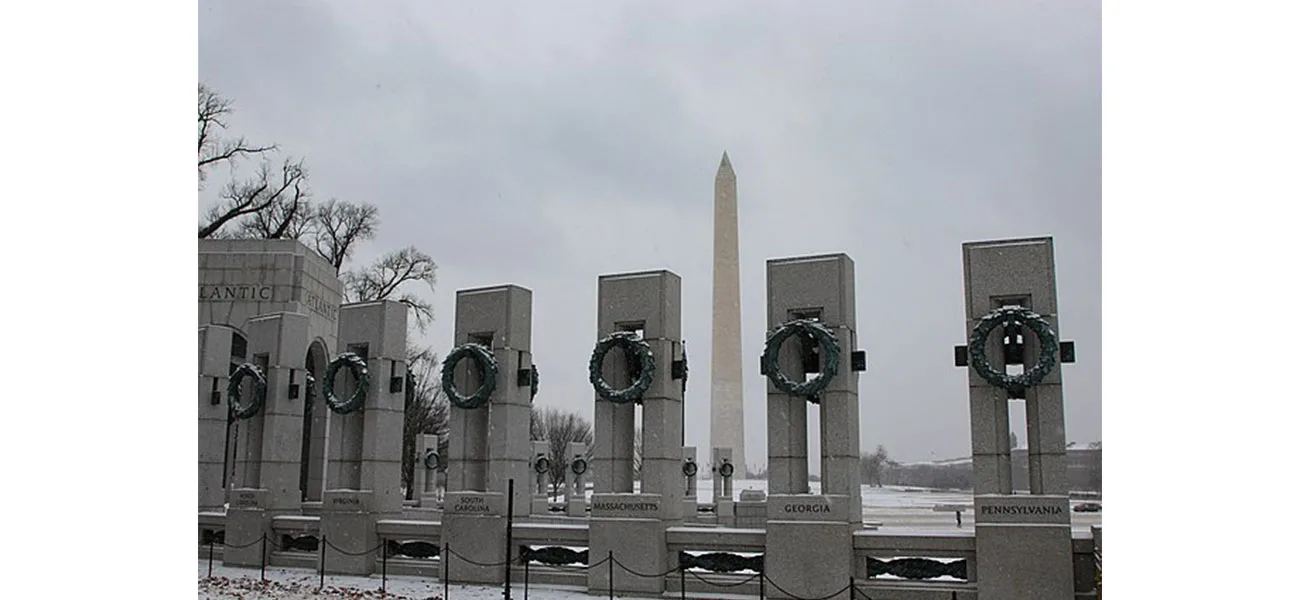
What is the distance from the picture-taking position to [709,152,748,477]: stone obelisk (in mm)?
49844

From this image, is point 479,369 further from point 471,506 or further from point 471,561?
point 471,561

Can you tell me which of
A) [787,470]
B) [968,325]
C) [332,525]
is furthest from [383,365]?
[968,325]

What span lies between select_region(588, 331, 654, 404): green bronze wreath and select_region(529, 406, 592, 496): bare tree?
1814 inches

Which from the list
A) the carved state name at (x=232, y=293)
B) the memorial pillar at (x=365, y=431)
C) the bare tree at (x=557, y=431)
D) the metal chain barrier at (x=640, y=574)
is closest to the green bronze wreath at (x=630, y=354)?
the metal chain barrier at (x=640, y=574)

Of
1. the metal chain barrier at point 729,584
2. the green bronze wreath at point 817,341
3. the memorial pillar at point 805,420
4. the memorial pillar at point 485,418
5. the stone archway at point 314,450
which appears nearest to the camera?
the memorial pillar at point 805,420

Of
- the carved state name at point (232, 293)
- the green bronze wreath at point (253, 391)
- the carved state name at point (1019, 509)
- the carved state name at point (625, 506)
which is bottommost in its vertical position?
the carved state name at point (625, 506)

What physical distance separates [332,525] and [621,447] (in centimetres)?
605

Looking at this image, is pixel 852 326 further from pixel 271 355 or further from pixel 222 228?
pixel 222 228

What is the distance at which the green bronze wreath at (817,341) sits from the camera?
1561cm

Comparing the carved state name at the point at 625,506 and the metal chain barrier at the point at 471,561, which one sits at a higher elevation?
the carved state name at the point at 625,506

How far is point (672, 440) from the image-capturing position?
17.1m

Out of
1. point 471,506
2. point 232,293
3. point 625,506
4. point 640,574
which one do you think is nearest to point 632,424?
point 625,506

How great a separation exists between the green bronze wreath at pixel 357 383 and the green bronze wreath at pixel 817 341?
324 inches

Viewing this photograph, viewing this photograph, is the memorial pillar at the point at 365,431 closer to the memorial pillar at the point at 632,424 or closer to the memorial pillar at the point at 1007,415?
the memorial pillar at the point at 632,424
